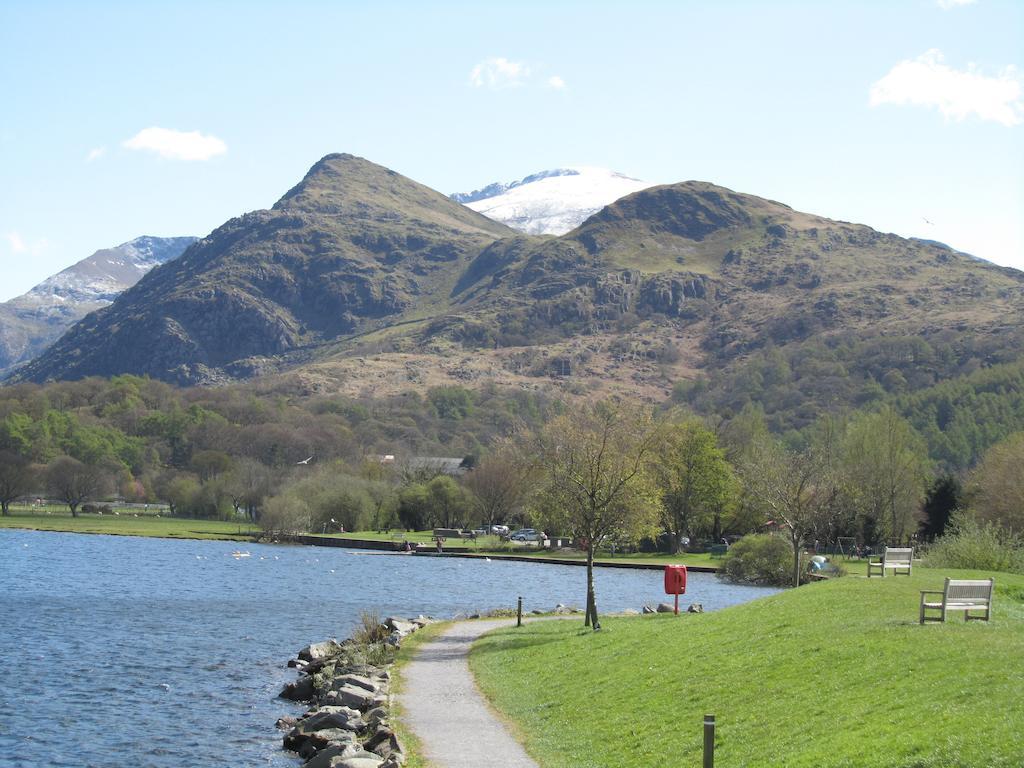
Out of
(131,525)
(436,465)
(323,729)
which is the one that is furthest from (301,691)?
(436,465)

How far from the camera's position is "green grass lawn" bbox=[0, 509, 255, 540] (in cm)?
13012

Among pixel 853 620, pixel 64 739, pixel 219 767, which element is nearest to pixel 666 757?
pixel 853 620

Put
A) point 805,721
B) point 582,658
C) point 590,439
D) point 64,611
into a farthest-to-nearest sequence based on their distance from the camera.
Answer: point 64,611
point 590,439
point 582,658
point 805,721

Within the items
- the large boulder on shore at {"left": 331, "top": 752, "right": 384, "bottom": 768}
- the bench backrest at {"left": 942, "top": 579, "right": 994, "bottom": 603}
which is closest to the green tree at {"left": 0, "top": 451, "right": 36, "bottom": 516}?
A: the large boulder on shore at {"left": 331, "top": 752, "right": 384, "bottom": 768}

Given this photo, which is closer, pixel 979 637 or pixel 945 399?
pixel 979 637

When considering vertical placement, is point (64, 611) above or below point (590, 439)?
below

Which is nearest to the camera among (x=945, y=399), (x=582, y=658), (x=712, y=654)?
(x=712, y=654)

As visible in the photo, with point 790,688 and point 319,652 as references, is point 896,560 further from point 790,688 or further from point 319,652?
point 790,688

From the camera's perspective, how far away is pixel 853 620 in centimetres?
2711

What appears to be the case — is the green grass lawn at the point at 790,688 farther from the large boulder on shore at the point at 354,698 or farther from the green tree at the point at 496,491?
the green tree at the point at 496,491

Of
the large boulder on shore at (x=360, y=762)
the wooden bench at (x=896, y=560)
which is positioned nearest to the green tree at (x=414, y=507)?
the wooden bench at (x=896, y=560)

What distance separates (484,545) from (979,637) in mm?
96705

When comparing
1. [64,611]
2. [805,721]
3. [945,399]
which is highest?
[945,399]

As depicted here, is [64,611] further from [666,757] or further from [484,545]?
[484,545]
